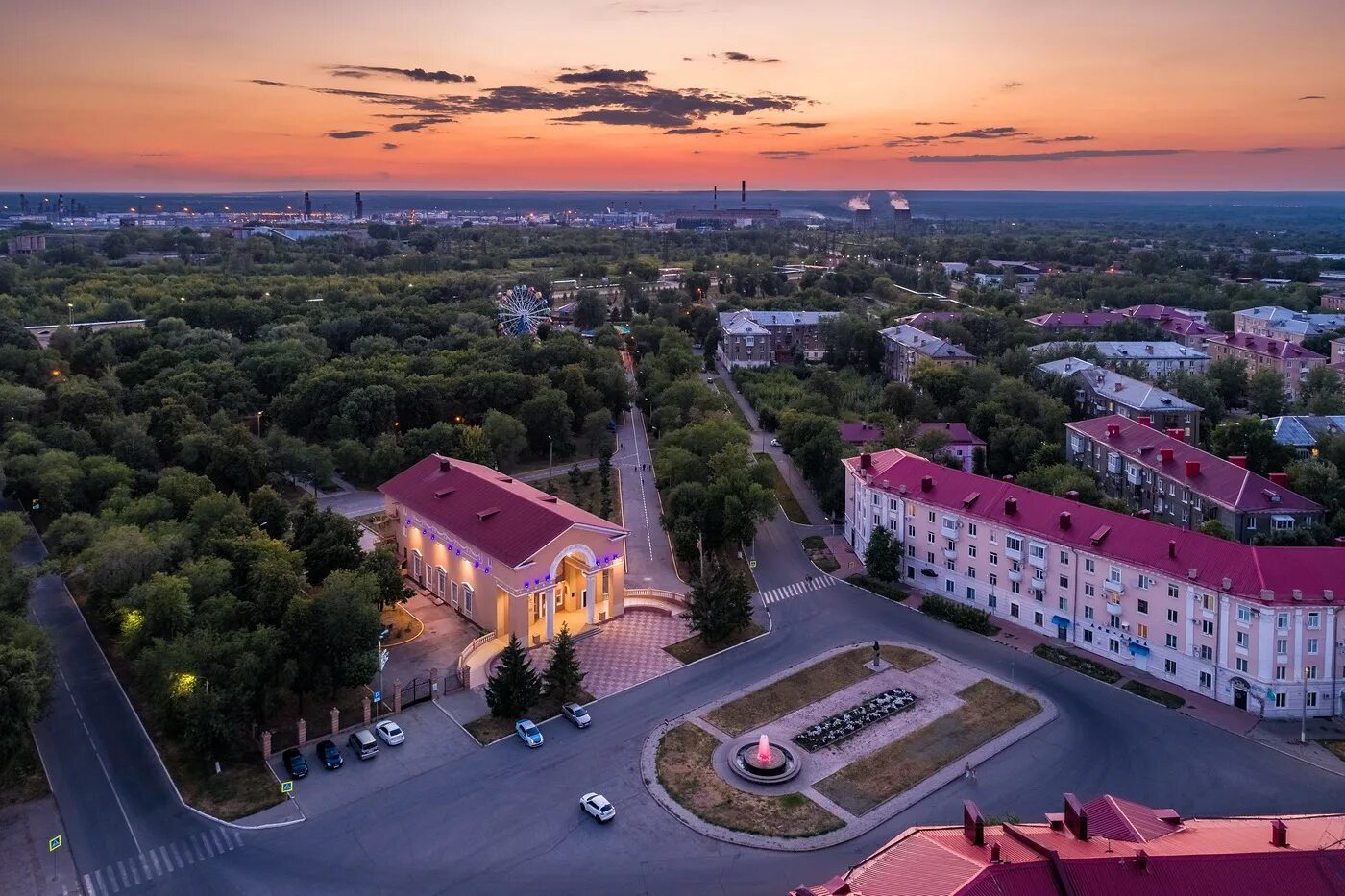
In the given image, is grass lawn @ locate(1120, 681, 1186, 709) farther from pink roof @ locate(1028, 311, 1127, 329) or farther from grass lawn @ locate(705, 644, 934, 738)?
pink roof @ locate(1028, 311, 1127, 329)

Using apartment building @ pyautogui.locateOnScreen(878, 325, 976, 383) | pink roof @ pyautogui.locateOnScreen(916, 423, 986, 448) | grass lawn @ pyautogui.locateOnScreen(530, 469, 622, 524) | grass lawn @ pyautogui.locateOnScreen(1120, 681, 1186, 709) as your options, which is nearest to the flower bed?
grass lawn @ pyautogui.locateOnScreen(1120, 681, 1186, 709)

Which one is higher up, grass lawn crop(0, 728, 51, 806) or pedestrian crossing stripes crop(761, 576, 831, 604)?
pedestrian crossing stripes crop(761, 576, 831, 604)

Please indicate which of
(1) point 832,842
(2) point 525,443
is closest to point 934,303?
(2) point 525,443

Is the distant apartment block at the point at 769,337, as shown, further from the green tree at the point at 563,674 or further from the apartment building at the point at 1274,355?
the green tree at the point at 563,674

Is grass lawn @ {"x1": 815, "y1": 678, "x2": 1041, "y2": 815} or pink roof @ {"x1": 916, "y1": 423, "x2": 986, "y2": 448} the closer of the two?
grass lawn @ {"x1": 815, "y1": 678, "x2": 1041, "y2": 815}

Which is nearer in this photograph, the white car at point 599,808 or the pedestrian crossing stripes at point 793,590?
the white car at point 599,808

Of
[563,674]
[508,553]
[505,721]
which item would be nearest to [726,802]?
[563,674]

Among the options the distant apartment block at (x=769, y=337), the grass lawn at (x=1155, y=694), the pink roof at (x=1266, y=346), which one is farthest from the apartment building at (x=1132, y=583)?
the pink roof at (x=1266, y=346)
